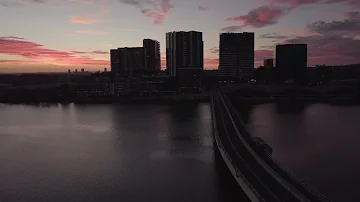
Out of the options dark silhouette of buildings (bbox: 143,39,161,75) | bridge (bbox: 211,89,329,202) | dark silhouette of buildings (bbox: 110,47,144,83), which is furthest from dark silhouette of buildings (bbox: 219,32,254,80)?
bridge (bbox: 211,89,329,202)

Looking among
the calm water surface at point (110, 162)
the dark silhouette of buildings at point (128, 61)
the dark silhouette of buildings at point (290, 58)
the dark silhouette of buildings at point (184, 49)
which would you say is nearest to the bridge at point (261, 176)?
the calm water surface at point (110, 162)

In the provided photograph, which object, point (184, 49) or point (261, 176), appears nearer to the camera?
point (261, 176)

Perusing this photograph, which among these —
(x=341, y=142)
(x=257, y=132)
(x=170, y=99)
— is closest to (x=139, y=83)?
(x=170, y=99)

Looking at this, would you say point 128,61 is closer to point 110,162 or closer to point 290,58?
point 290,58

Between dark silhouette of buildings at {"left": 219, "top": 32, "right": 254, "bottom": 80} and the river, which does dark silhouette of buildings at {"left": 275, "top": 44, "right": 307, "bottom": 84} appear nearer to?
dark silhouette of buildings at {"left": 219, "top": 32, "right": 254, "bottom": 80}

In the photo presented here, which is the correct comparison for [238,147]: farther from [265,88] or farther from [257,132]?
[265,88]

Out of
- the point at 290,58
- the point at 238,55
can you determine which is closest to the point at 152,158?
the point at 238,55
